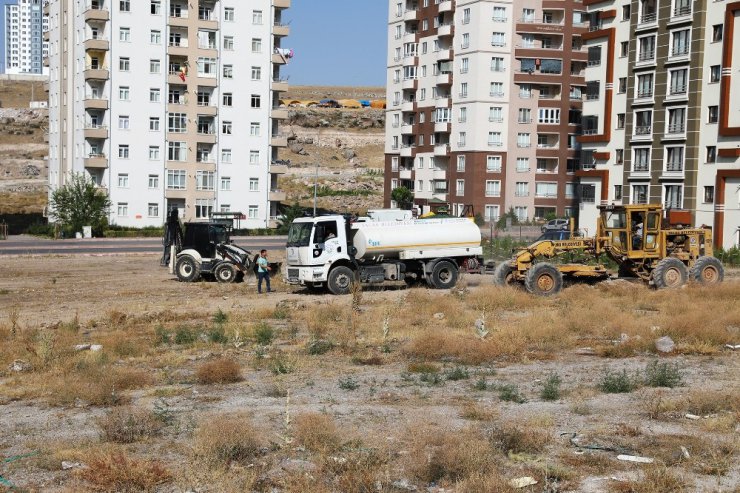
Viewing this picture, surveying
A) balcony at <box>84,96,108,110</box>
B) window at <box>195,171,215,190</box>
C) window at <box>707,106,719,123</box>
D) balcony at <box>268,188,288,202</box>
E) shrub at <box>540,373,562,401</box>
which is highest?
balcony at <box>84,96,108,110</box>

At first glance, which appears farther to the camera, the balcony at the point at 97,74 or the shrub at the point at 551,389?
the balcony at the point at 97,74

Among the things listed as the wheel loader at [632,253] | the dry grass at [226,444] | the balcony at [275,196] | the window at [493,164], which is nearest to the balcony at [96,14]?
the balcony at [275,196]

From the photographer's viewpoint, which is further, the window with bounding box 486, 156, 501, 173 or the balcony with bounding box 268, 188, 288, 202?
the window with bounding box 486, 156, 501, 173

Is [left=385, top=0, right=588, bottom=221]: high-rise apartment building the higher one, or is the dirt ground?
[left=385, top=0, right=588, bottom=221]: high-rise apartment building

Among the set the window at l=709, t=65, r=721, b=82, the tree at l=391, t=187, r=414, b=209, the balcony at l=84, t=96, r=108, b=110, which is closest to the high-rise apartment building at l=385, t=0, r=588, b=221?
the tree at l=391, t=187, r=414, b=209

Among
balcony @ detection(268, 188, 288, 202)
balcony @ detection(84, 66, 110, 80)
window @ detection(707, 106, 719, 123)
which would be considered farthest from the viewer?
balcony @ detection(268, 188, 288, 202)

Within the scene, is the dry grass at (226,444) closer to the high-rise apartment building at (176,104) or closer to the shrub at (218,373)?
the shrub at (218,373)

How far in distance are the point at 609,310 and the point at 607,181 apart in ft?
137

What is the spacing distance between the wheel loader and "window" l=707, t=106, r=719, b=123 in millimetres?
25537

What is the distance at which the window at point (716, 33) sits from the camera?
5797 cm

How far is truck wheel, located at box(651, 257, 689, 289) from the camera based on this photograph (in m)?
33.8

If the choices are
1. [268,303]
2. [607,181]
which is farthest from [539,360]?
[607,181]

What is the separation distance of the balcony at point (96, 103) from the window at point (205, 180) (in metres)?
→ 9.64

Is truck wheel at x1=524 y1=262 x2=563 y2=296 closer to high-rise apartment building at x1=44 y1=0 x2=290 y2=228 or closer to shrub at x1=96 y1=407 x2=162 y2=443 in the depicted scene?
shrub at x1=96 y1=407 x2=162 y2=443
